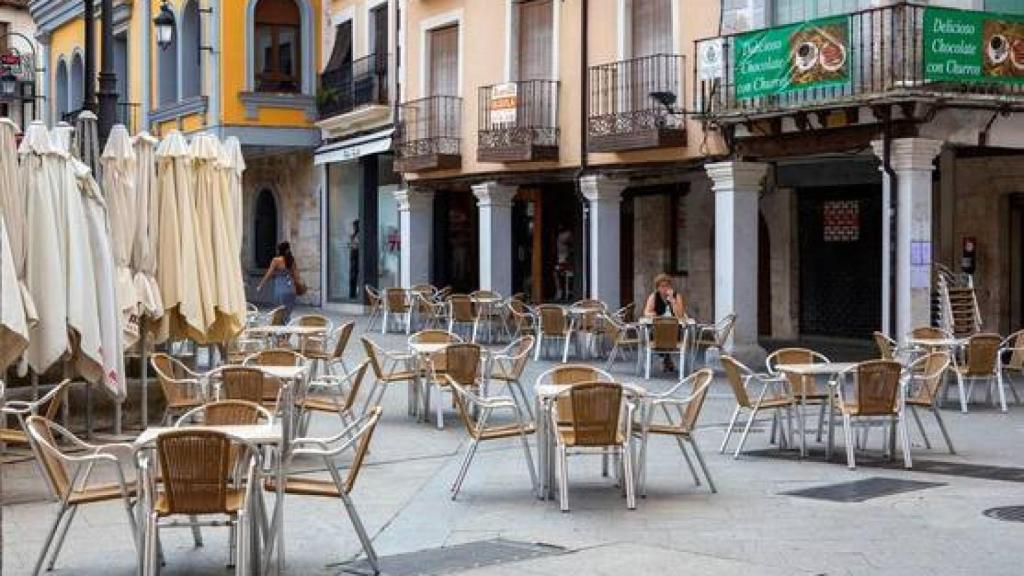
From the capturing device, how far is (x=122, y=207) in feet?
38.5

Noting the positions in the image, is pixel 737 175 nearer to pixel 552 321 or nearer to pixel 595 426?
pixel 552 321

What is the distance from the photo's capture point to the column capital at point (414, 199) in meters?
28.7

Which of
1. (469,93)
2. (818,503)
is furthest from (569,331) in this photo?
(818,503)

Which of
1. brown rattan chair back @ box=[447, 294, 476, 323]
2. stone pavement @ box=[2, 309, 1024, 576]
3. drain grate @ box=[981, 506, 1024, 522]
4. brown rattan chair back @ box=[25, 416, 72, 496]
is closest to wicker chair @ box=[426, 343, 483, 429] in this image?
stone pavement @ box=[2, 309, 1024, 576]

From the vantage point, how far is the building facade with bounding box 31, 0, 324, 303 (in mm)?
32219

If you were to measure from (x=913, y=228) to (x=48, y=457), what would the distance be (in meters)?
12.9

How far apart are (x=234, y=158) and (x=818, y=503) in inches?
266

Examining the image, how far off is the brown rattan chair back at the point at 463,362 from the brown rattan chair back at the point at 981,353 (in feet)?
17.8

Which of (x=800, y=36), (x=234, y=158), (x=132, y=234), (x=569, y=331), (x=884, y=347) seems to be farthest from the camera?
(x=569, y=331)

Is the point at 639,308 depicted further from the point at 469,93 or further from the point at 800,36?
the point at 800,36

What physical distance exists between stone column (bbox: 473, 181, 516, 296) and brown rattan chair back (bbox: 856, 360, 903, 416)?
50.7 ft

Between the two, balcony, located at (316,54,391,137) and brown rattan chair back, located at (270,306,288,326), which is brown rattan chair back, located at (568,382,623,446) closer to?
brown rattan chair back, located at (270,306,288,326)

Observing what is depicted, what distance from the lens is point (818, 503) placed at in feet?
30.2

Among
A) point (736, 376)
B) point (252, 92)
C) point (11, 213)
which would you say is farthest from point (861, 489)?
point (252, 92)
